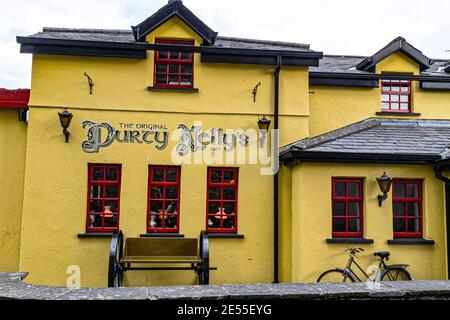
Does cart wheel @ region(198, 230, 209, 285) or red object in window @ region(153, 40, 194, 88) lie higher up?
red object in window @ region(153, 40, 194, 88)

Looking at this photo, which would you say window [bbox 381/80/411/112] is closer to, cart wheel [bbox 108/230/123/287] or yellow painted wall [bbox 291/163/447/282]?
yellow painted wall [bbox 291/163/447/282]

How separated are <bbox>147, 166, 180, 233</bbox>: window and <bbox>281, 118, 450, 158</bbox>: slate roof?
9.07 ft

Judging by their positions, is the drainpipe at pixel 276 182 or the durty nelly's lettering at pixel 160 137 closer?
the durty nelly's lettering at pixel 160 137

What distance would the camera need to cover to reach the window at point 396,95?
12148mm

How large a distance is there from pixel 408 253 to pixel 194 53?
6.89 meters

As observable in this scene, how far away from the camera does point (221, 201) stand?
10.3 m

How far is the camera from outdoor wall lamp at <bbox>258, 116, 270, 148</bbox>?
10.2m

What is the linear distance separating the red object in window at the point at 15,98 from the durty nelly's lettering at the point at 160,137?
161 centimetres

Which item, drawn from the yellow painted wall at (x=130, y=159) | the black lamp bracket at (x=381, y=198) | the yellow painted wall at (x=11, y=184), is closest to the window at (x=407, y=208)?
the black lamp bracket at (x=381, y=198)

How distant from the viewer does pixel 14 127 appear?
10.5 metres

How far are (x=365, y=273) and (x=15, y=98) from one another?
29.9 ft

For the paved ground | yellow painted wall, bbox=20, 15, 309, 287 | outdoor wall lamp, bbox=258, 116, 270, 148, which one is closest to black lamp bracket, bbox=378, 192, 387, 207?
yellow painted wall, bbox=20, 15, 309, 287

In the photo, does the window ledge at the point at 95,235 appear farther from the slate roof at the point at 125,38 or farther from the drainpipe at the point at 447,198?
the drainpipe at the point at 447,198

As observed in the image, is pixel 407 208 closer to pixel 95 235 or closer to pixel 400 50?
pixel 400 50
